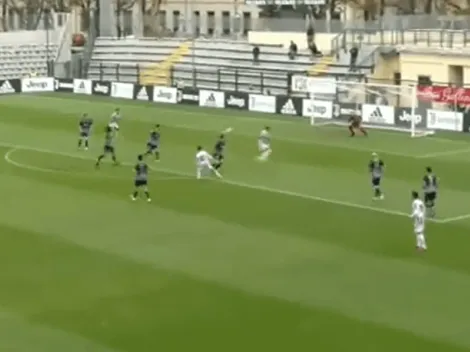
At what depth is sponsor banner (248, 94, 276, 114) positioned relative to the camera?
203ft

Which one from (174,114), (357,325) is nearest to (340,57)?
(174,114)

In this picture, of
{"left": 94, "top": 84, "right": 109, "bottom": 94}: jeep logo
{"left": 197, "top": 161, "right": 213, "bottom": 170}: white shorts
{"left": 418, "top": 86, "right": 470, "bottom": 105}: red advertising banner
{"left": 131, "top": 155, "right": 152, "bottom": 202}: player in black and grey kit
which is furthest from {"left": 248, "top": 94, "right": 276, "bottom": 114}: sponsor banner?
{"left": 131, "top": 155, "right": 152, "bottom": 202}: player in black and grey kit

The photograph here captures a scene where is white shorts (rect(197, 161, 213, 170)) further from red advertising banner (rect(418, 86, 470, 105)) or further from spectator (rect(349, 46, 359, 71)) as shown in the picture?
spectator (rect(349, 46, 359, 71))

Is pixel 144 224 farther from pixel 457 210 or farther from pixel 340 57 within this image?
pixel 340 57

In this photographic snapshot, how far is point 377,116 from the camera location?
5459 cm

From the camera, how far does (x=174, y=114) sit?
61.3 metres

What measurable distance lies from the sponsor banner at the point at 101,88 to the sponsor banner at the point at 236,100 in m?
10.6

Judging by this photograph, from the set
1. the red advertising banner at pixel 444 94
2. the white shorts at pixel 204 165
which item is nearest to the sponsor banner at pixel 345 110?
the red advertising banner at pixel 444 94

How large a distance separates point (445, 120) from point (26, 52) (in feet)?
136

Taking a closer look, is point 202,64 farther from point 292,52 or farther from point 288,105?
point 288,105

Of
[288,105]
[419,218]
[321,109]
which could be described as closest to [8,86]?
[288,105]

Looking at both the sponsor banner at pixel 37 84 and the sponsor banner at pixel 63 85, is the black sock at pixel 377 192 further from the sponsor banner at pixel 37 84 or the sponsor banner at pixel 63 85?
the sponsor banner at pixel 37 84

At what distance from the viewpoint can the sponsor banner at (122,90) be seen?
70000 millimetres

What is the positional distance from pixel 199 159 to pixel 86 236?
955cm
